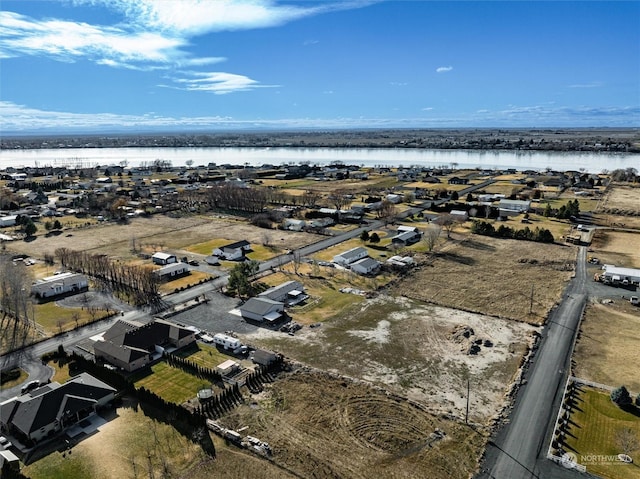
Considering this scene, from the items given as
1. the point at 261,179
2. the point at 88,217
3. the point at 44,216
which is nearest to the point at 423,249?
the point at 88,217

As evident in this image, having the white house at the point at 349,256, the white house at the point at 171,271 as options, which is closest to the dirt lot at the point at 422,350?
A: the white house at the point at 349,256

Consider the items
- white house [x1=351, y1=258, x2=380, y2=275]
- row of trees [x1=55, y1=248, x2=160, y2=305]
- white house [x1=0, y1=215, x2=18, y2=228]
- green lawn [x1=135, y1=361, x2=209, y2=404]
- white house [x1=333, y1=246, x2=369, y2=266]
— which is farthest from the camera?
white house [x1=0, y1=215, x2=18, y2=228]

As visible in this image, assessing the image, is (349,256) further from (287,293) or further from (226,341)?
(226,341)

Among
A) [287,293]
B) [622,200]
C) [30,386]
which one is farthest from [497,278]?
[622,200]

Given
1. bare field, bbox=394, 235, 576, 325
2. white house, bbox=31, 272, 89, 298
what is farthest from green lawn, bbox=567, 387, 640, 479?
white house, bbox=31, 272, 89, 298

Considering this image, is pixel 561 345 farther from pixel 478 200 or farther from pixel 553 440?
pixel 478 200

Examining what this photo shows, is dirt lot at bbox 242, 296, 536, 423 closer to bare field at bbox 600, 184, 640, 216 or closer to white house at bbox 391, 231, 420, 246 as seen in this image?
white house at bbox 391, 231, 420, 246
